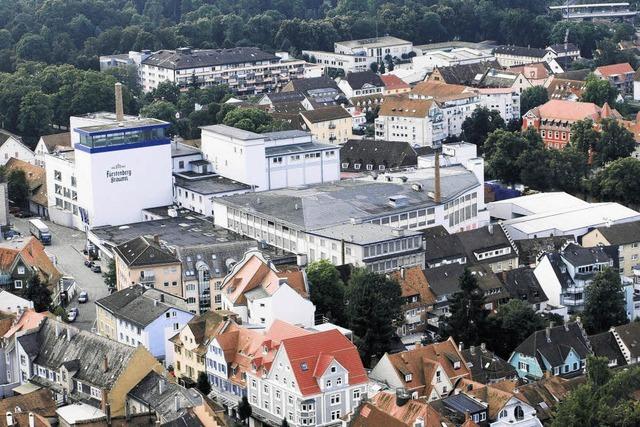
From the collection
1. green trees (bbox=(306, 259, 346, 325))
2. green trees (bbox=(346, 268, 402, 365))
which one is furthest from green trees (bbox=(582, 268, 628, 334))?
green trees (bbox=(306, 259, 346, 325))

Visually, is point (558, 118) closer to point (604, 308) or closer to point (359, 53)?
point (359, 53)

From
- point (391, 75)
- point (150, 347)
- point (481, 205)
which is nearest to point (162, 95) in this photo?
point (391, 75)

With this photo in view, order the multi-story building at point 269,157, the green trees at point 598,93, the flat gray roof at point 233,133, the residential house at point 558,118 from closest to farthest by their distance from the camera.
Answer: the multi-story building at point 269,157 < the flat gray roof at point 233,133 < the residential house at point 558,118 < the green trees at point 598,93

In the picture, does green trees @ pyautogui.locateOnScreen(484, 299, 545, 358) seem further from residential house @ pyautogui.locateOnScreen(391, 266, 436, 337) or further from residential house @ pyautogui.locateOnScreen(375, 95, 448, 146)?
residential house @ pyautogui.locateOnScreen(375, 95, 448, 146)

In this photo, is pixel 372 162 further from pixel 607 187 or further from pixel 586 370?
pixel 586 370

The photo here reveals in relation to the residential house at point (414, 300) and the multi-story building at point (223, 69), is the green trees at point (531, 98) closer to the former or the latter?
the multi-story building at point (223, 69)

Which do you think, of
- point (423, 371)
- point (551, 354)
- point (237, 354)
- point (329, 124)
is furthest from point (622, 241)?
point (329, 124)

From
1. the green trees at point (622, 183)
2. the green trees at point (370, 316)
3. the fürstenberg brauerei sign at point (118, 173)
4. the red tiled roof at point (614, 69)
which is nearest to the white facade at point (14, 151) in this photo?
the fürstenberg brauerei sign at point (118, 173)
